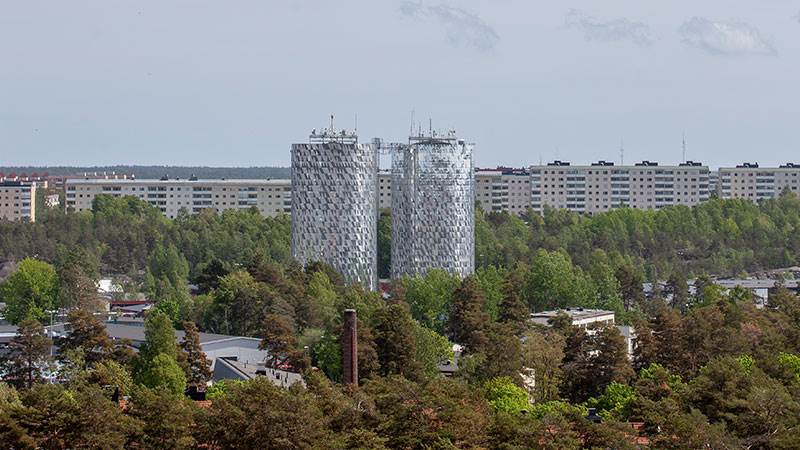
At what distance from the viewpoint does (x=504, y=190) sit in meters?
153

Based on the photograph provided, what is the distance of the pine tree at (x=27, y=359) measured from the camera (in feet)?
181

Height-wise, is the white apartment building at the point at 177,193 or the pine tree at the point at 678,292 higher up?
the white apartment building at the point at 177,193

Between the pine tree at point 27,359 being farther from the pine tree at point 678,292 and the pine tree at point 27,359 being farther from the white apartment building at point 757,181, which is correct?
the white apartment building at point 757,181

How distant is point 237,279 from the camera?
7406 cm

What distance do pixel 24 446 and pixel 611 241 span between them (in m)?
72.5

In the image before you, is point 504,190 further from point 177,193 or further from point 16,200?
point 16,200

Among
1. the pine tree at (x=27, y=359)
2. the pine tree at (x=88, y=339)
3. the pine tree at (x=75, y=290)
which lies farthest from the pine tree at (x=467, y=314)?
the pine tree at (x=27, y=359)

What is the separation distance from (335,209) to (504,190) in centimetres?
6195

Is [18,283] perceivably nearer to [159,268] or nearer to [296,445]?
[159,268]

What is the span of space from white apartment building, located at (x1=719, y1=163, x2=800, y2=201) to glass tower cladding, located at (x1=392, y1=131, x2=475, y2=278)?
224 feet

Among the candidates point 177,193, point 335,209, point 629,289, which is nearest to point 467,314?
point 629,289

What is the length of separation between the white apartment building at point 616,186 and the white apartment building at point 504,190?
106 centimetres

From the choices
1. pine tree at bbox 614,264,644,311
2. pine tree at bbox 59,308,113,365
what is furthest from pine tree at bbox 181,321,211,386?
pine tree at bbox 614,264,644,311

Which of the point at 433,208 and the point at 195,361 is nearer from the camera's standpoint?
the point at 195,361
